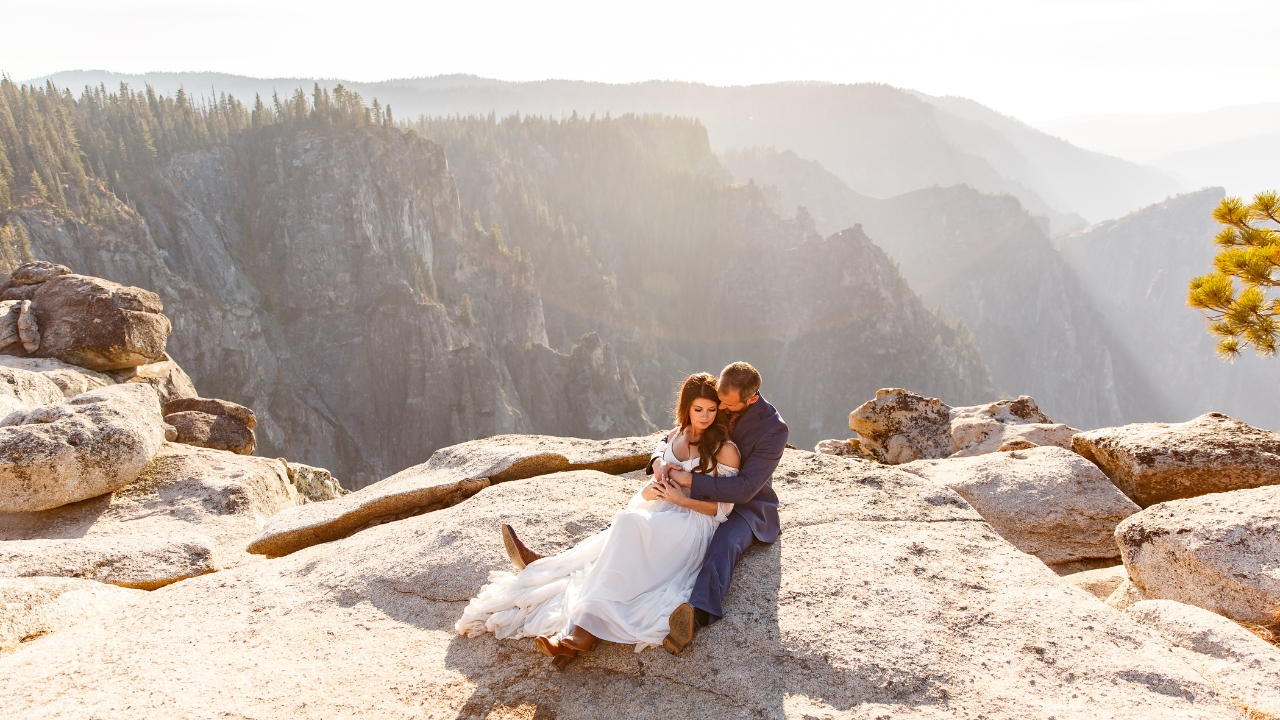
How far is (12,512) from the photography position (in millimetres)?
9852

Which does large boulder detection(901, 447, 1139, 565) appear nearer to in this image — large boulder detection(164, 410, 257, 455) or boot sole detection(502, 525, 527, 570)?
boot sole detection(502, 525, 527, 570)

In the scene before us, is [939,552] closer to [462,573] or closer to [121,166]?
[462,573]

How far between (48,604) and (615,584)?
5.62 metres

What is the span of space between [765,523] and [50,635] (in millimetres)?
6590

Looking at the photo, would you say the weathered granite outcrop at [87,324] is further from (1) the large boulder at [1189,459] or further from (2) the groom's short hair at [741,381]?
(1) the large boulder at [1189,459]

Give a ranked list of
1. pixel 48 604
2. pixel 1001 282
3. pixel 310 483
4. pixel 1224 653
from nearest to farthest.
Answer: pixel 1224 653
pixel 48 604
pixel 310 483
pixel 1001 282

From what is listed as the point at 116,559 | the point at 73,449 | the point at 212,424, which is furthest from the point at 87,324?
the point at 116,559

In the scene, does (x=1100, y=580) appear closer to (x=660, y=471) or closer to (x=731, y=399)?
(x=731, y=399)

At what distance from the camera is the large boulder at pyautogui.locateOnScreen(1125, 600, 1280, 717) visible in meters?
4.57

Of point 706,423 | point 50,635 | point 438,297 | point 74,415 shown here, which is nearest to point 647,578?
point 706,423

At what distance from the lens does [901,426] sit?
14.8m

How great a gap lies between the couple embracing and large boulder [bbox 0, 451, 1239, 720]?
228mm

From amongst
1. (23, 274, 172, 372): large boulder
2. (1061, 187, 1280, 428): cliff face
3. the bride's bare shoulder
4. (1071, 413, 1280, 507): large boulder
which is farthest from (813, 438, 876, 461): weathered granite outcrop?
(1061, 187, 1280, 428): cliff face

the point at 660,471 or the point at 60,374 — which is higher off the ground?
the point at 660,471
